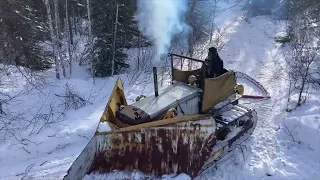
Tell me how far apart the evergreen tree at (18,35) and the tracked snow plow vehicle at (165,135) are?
41.8ft

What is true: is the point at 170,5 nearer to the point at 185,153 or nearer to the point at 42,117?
the point at 42,117

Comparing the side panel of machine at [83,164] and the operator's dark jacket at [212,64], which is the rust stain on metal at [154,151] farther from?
the operator's dark jacket at [212,64]

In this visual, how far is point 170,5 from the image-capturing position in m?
13.2

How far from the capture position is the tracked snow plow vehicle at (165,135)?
17.5ft

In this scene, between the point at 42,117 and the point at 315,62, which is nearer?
the point at 42,117

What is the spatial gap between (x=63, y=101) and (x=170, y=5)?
6044 millimetres

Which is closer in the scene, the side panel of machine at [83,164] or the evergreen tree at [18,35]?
the side panel of machine at [83,164]

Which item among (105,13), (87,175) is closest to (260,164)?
(87,175)

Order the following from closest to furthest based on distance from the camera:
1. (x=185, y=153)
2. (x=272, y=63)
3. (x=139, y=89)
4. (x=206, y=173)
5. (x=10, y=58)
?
(x=185, y=153) → (x=206, y=173) → (x=139, y=89) → (x=272, y=63) → (x=10, y=58)

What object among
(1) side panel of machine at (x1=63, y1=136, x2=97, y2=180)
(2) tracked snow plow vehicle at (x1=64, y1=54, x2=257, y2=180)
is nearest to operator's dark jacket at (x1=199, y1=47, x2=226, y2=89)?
(2) tracked snow plow vehicle at (x1=64, y1=54, x2=257, y2=180)

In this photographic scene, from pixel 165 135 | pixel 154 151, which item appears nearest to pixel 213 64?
pixel 165 135

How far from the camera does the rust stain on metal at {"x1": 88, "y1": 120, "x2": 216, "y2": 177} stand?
536cm

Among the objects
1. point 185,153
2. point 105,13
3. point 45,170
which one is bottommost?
point 45,170

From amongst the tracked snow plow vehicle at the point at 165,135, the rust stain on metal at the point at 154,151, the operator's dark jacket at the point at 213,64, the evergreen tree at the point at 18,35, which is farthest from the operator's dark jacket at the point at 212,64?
the evergreen tree at the point at 18,35
